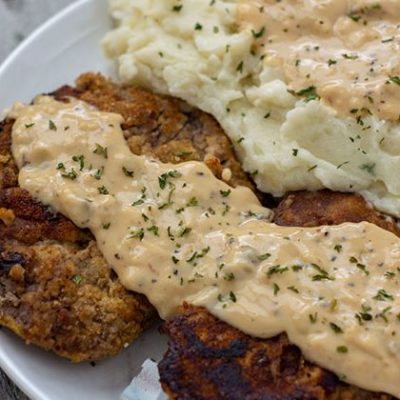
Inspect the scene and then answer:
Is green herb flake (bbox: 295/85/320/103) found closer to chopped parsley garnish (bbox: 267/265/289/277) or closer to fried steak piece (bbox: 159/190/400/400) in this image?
chopped parsley garnish (bbox: 267/265/289/277)

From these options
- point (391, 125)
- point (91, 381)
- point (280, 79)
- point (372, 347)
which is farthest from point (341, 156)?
point (91, 381)

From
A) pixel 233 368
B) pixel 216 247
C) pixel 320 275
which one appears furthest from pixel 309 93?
pixel 233 368

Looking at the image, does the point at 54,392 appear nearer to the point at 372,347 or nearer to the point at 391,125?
the point at 372,347

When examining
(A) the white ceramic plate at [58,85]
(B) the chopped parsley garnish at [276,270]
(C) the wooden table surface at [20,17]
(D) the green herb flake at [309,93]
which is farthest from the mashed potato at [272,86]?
(C) the wooden table surface at [20,17]

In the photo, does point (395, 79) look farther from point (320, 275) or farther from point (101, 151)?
point (101, 151)

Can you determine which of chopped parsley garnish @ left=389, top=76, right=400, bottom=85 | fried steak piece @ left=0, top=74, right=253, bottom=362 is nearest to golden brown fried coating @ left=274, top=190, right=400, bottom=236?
fried steak piece @ left=0, top=74, right=253, bottom=362

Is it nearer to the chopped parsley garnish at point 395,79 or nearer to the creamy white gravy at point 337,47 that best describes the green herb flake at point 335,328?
the creamy white gravy at point 337,47
